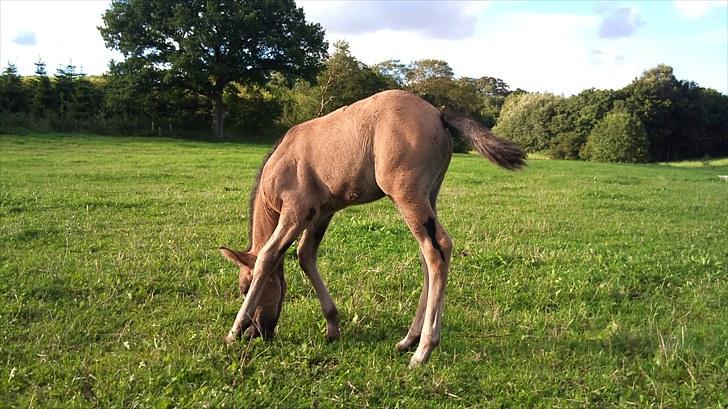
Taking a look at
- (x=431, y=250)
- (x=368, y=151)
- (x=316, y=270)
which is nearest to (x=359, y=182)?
(x=368, y=151)

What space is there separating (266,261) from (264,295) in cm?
37

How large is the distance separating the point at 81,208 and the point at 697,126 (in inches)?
2557

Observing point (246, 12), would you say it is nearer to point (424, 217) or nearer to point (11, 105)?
point (11, 105)

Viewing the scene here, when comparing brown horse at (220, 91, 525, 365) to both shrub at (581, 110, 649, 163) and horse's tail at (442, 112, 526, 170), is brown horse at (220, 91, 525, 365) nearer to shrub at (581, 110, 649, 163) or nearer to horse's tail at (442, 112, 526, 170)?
horse's tail at (442, 112, 526, 170)

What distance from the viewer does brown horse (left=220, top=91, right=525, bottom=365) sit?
4453 millimetres

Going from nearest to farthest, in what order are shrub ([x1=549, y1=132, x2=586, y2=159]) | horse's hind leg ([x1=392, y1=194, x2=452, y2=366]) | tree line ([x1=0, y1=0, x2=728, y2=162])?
1. horse's hind leg ([x1=392, y1=194, x2=452, y2=366])
2. tree line ([x1=0, y1=0, x2=728, y2=162])
3. shrub ([x1=549, y1=132, x2=586, y2=159])

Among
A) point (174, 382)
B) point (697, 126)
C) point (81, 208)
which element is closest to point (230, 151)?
point (81, 208)

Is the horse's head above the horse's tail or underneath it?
underneath

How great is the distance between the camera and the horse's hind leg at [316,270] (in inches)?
193

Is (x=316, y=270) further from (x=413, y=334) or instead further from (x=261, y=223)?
(x=413, y=334)

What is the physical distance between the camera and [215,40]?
35812mm

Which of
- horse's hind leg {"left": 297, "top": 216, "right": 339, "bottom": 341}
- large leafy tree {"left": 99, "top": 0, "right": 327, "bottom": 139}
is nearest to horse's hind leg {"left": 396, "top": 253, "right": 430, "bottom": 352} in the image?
horse's hind leg {"left": 297, "top": 216, "right": 339, "bottom": 341}

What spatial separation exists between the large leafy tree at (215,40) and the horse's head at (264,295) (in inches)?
1294

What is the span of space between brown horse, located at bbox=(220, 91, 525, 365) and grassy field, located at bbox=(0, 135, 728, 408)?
317 millimetres
